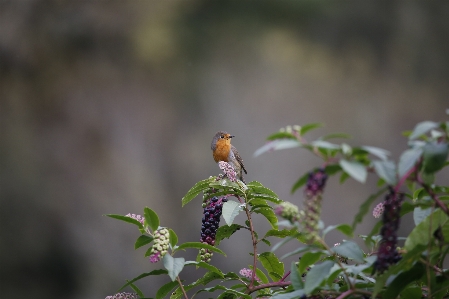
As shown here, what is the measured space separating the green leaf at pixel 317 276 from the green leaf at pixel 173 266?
207 millimetres

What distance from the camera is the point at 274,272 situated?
3.35 ft

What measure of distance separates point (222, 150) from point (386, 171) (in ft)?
6.51

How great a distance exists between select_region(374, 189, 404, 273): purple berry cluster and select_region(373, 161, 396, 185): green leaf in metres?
0.02

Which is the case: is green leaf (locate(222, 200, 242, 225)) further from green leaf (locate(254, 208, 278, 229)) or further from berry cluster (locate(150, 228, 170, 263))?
berry cluster (locate(150, 228, 170, 263))

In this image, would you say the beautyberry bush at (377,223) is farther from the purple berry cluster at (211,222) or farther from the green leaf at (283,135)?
the purple berry cluster at (211,222)

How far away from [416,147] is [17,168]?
403 cm

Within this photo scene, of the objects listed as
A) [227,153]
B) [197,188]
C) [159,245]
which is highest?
[227,153]

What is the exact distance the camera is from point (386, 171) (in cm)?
52

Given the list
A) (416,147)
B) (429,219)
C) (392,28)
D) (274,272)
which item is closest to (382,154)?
(416,147)

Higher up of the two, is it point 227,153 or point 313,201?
point 227,153

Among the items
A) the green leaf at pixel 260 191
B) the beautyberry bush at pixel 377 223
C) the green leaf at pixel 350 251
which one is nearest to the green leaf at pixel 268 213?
the green leaf at pixel 260 191

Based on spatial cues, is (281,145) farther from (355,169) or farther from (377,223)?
(377,223)

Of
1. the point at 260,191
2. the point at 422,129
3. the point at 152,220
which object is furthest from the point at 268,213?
the point at 422,129

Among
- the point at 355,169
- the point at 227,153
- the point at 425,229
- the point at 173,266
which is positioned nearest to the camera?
the point at 355,169
